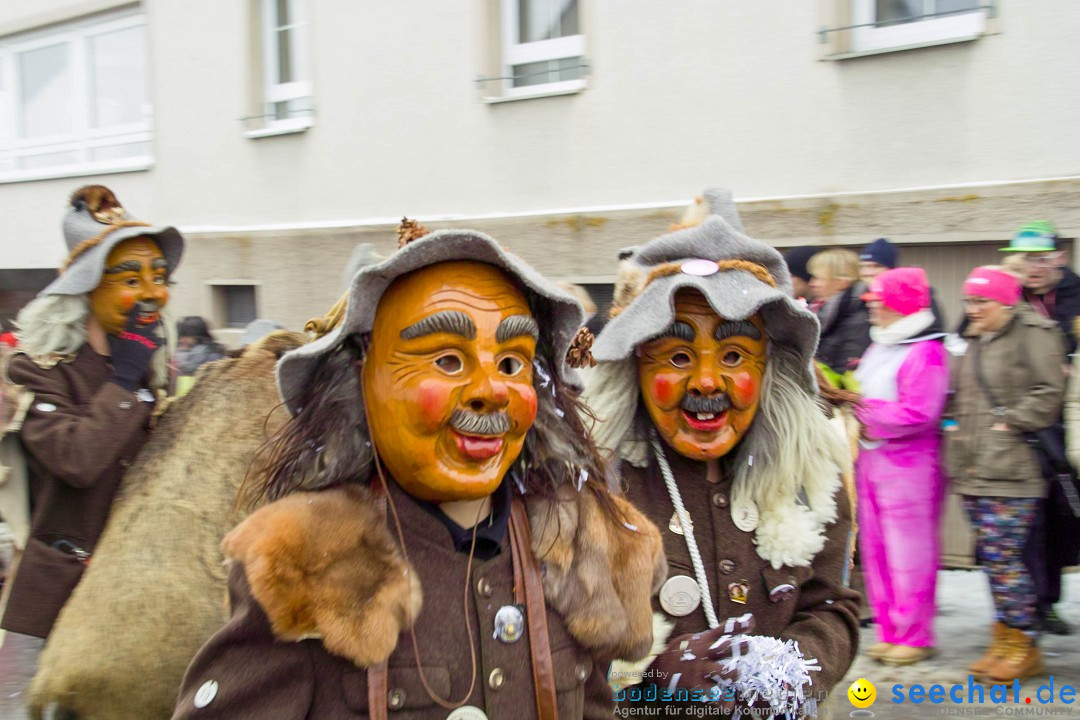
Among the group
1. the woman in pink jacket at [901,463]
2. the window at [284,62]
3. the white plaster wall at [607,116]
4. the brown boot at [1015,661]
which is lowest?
the brown boot at [1015,661]

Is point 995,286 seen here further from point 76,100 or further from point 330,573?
point 76,100

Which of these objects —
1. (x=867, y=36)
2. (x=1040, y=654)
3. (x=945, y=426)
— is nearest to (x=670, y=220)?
(x=867, y=36)

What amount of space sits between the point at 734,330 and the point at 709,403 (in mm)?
181

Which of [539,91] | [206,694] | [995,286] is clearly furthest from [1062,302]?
[206,694]

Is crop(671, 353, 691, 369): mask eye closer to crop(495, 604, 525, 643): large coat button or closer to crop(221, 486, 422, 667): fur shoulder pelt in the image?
crop(495, 604, 525, 643): large coat button

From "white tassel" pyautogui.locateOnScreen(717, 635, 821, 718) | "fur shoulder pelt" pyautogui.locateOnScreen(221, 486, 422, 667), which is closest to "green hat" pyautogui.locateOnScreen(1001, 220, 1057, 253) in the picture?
"white tassel" pyautogui.locateOnScreen(717, 635, 821, 718)

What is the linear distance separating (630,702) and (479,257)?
1133 mm

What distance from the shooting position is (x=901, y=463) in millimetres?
5105

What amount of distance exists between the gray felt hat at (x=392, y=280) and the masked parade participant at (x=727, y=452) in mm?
561

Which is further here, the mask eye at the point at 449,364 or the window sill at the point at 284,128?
the window sill at the point at 284,128

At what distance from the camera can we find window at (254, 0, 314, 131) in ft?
33.1

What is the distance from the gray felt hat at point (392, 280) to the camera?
181cm

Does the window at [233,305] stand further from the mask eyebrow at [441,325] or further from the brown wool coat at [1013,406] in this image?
the mask eyebrow at [441,325]

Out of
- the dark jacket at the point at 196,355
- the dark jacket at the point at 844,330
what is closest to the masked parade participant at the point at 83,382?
the dark jacket at the point at 196,355
